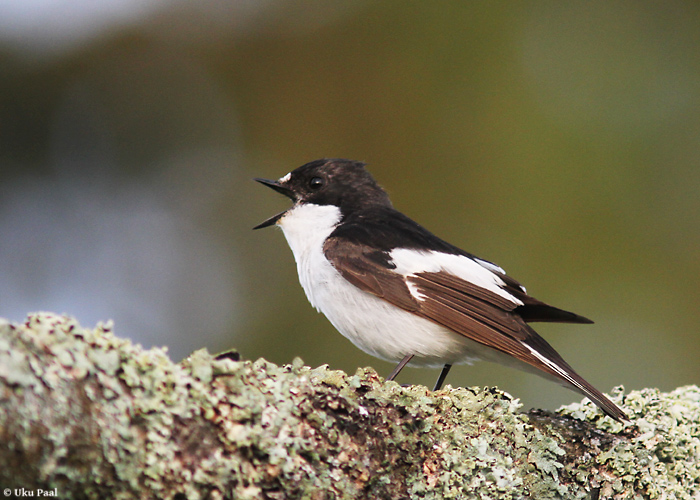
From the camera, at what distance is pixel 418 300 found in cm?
376

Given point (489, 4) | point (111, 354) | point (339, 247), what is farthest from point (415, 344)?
point (489, 4)

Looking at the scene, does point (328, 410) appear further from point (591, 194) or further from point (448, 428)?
point (591, 194)

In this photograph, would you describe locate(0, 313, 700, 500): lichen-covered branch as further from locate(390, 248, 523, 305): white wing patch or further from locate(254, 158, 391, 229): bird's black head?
locate(254, 158, 391, 229): bird's black head

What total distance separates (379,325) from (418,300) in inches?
11.0

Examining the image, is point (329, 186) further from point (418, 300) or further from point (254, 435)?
point (254, 435)

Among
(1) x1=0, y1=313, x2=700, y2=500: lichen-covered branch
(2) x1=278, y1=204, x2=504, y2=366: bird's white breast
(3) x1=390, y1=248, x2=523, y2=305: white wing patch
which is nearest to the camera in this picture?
(1) x1=0, y1=313, x2=700, y2=500: lichen-covered branch

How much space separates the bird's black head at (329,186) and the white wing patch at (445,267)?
93 centimetres

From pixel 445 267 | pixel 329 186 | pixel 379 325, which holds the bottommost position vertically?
pixel 379 325

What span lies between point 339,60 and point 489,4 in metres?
1.44

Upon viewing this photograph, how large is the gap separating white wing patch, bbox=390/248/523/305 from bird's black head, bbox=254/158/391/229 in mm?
933

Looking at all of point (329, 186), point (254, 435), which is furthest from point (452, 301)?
point (254, 435)

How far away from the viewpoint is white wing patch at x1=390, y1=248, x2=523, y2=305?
3.92m

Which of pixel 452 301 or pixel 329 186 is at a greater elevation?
pixel 329 186

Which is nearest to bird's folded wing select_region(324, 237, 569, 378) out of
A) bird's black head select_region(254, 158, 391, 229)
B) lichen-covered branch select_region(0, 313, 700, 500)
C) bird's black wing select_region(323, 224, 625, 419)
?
bird's black wing select_region(323, 224, 625, 419)
